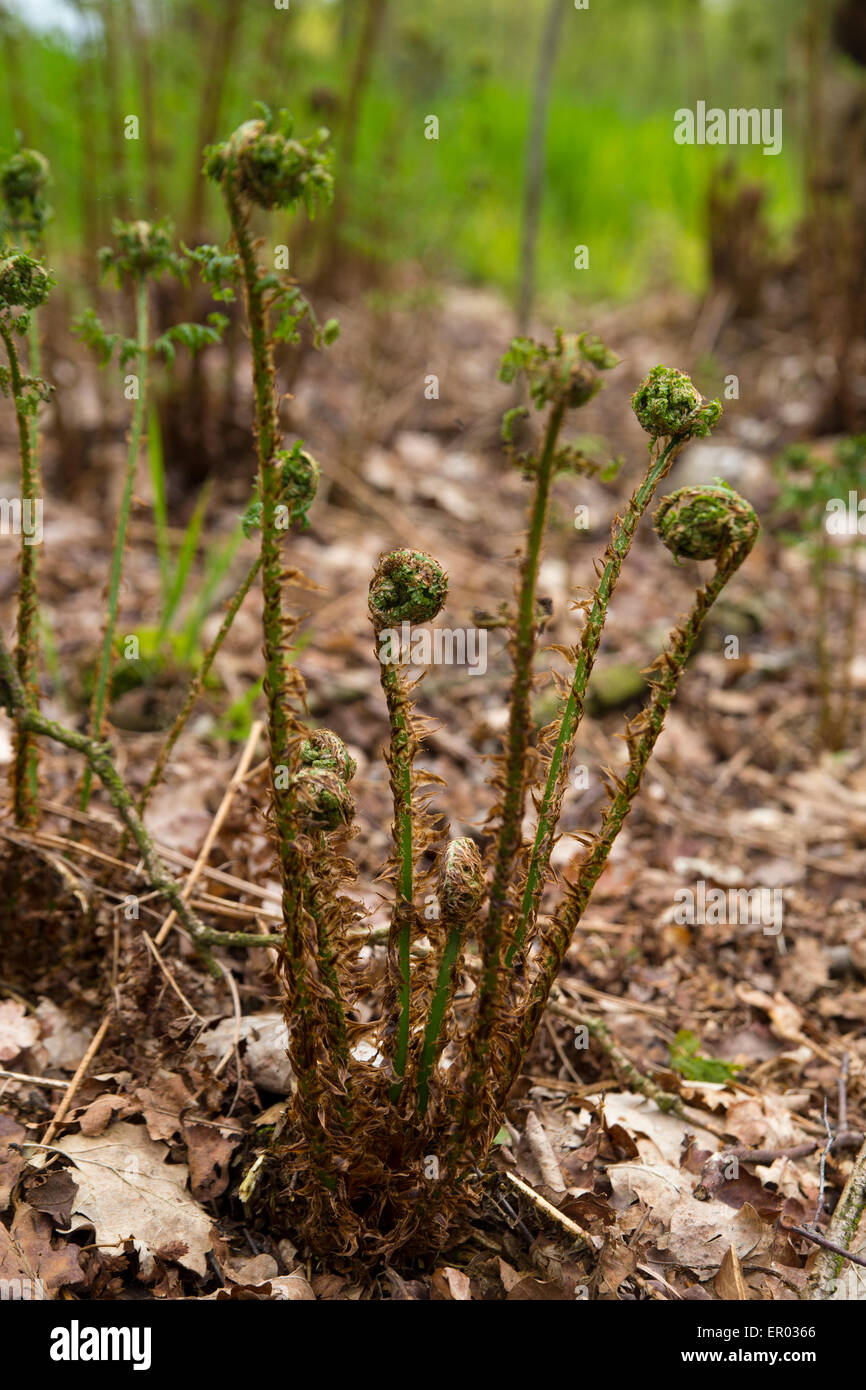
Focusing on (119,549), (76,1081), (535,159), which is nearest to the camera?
(76,1081)

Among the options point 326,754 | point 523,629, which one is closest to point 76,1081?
point 326,754

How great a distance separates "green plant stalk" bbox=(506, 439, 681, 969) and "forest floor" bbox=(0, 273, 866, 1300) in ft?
0.56

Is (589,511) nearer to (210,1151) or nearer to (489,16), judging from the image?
(210,1151)

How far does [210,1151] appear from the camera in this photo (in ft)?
4.95

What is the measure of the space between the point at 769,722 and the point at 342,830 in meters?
2.36

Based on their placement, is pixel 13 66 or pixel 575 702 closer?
Answer: pixel 575 702

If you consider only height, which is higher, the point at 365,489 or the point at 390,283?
the point at 390,283

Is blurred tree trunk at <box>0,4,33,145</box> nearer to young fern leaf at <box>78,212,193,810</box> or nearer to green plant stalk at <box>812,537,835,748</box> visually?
young fern leaf at <box>78,212,193,810</box>

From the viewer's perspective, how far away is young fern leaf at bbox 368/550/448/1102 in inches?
45.6

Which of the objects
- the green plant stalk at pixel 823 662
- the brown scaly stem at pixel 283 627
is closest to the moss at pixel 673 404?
the brown scaly stem at pixel 283 627

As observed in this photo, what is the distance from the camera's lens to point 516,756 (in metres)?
1.07

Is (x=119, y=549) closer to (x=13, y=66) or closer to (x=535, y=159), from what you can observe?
(x=13, y=66)

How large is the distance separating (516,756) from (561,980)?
1119 mm
